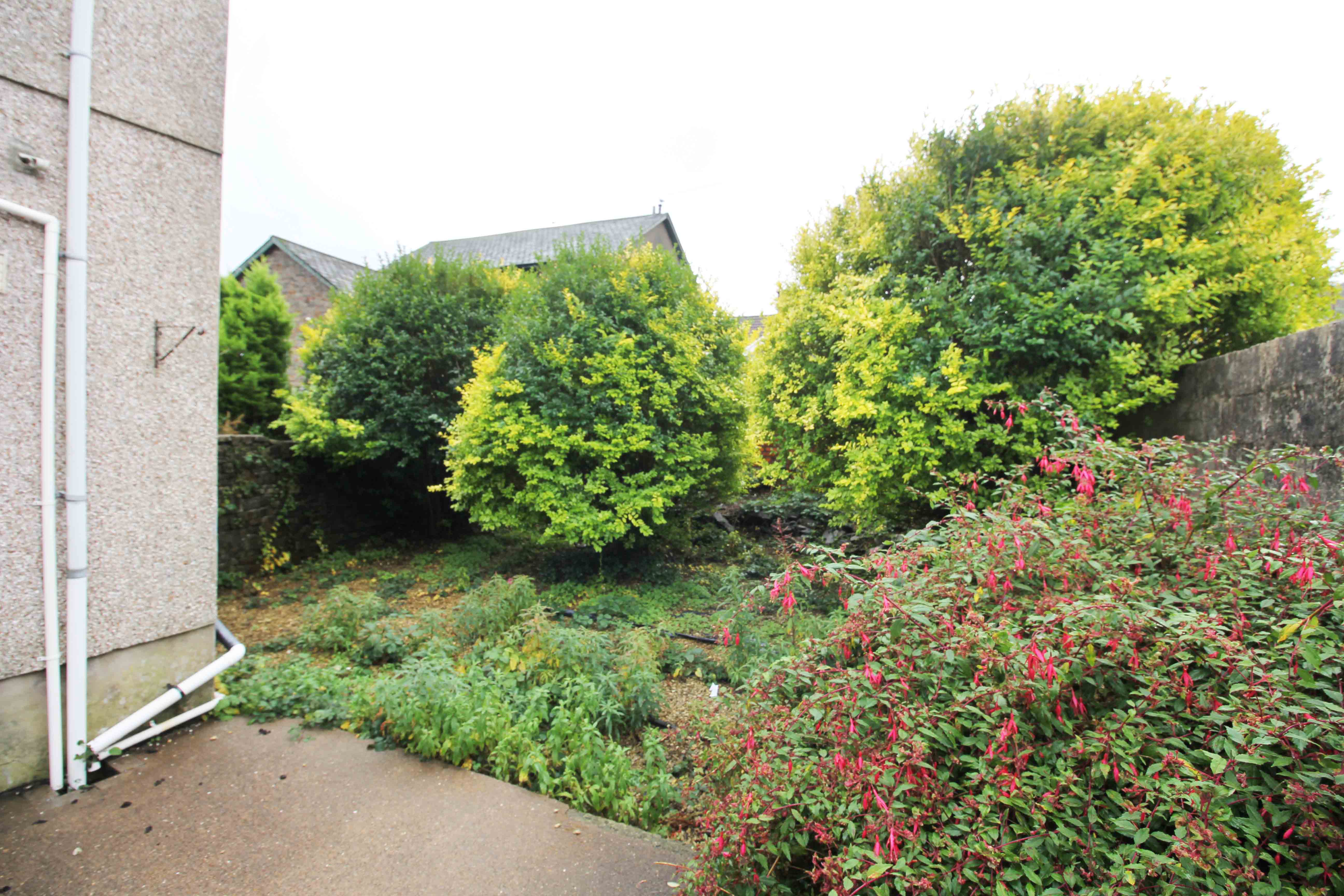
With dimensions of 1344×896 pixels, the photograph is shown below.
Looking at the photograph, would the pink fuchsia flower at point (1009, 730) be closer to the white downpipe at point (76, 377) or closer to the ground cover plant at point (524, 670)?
the ground cover plant at point (524, 670)

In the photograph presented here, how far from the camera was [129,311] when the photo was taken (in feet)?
10.5

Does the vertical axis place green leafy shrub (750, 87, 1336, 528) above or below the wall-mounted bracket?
above

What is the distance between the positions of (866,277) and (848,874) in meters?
5.38

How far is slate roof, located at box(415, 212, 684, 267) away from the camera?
2055cm

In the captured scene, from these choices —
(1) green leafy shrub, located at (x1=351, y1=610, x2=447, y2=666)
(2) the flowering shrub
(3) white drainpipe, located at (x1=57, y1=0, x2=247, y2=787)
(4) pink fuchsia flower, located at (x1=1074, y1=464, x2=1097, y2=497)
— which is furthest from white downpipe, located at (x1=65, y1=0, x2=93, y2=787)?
(4) pink fuchsia flower, located at (x1=1074, y1=464, x2=1097, y2=497)

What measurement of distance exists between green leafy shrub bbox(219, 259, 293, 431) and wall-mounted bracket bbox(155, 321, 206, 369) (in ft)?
27.6

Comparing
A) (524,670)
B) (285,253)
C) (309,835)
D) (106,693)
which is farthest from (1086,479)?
(285,253)

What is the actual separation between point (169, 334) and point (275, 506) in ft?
18.0

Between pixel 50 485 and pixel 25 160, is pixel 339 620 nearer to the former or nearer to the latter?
pixel 50 485

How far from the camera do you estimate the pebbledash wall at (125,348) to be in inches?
110

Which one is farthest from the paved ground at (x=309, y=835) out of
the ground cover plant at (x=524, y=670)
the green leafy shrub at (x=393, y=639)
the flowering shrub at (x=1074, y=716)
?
the green leafy shrub at (x=393, y=639)

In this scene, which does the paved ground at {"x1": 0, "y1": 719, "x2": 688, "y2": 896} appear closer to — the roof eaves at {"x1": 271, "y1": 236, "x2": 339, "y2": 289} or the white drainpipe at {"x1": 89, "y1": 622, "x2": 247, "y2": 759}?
the white drainpipe at {"x1": 89, "y1": 622, "x2": 247, "y2": 759}

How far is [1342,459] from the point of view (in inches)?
89.8

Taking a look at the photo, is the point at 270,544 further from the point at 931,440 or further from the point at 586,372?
the point at 931,440
